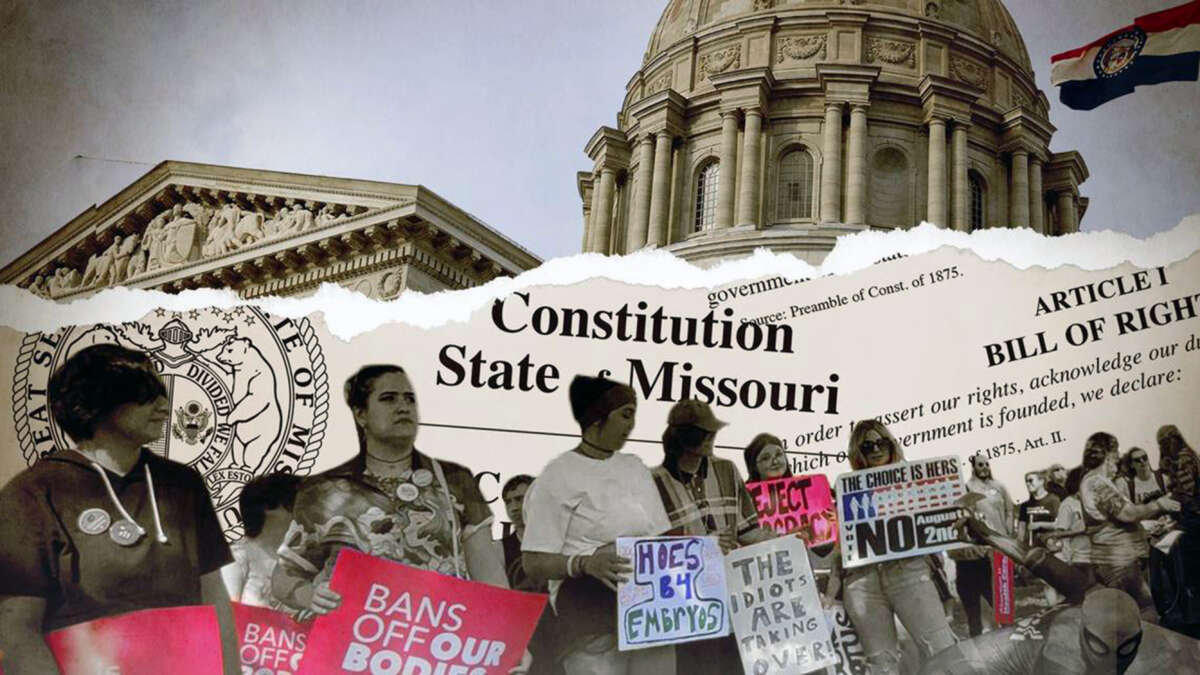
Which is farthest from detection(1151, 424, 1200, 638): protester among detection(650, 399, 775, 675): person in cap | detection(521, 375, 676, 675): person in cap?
detection(521, 375, 676, 675): person in cap

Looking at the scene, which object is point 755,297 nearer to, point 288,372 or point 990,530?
point 990,530

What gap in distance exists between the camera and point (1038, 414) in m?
9.70

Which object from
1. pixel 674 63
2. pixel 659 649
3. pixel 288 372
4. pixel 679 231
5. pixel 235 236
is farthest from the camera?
pixel 674 63

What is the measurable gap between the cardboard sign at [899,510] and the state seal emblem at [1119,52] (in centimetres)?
491

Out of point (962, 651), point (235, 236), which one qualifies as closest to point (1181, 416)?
point (962, 651)

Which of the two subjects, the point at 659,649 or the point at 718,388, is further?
the point at 718,388

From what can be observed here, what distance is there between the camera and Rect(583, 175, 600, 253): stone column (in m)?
29.6

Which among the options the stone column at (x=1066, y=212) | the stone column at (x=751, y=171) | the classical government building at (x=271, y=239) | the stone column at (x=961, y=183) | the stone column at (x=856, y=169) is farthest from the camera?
the stone column at (x=1066, y=212)

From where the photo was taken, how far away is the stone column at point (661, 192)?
2736 cm

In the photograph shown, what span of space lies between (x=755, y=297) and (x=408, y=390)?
9.07ft

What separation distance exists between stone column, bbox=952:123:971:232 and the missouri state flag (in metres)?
13.9

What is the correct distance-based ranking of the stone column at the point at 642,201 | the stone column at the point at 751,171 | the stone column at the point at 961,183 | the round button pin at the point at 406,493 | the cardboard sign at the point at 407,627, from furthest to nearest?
the stone column at the point at 642,201 → the stone column at the point at 961,183 → the stone column at the point at 751,171 → the round button pin at the point at 406,493 → the cardboard sign at the point at 407,627

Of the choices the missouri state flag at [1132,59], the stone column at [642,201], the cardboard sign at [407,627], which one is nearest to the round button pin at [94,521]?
the cardboard sign at [407,627]

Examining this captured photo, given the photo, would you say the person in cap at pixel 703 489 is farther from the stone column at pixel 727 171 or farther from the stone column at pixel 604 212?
the stone column at pixel 604 212
